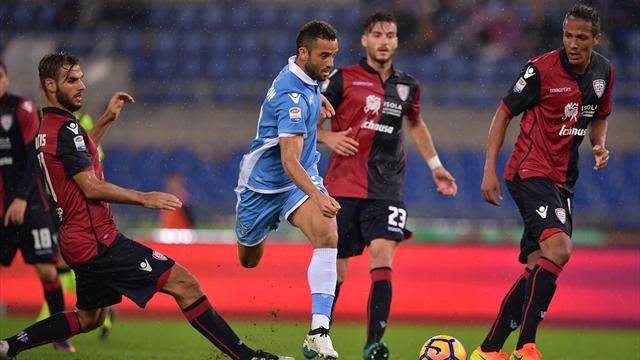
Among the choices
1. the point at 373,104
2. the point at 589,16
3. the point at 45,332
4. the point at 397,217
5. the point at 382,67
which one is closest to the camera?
the point at 45,332

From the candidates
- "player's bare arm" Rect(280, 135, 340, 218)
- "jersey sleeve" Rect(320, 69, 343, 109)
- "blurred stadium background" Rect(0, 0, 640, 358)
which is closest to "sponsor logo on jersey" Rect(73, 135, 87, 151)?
"player's bare arm" Rect(280, 135, 340, 218)

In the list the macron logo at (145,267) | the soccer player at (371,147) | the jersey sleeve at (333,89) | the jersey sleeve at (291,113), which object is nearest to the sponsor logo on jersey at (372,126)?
the soccer player at (371,147)

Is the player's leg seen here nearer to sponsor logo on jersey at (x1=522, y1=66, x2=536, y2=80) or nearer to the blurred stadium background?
sponsor logo on jersey at (x1=522, y1=66, x2=536, y2=80)

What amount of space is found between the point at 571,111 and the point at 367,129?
Answer: 1.77m

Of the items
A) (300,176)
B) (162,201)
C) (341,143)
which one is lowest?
(162,201)

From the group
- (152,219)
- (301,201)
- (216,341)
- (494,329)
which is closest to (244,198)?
(301,201)

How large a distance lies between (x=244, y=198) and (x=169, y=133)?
10.0 meters

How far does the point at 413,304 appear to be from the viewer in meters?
12.3

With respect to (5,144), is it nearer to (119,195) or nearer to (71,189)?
(71,189)

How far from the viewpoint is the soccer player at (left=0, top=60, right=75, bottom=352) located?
8914 millimetres

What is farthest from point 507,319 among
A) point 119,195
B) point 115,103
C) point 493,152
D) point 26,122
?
point 26,122

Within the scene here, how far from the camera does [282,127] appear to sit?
22.5 feet

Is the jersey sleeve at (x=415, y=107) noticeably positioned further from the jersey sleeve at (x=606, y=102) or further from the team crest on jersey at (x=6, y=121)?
the team crest on jersey at (x=6, y=121)

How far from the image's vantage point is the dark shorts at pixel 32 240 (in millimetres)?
8977
